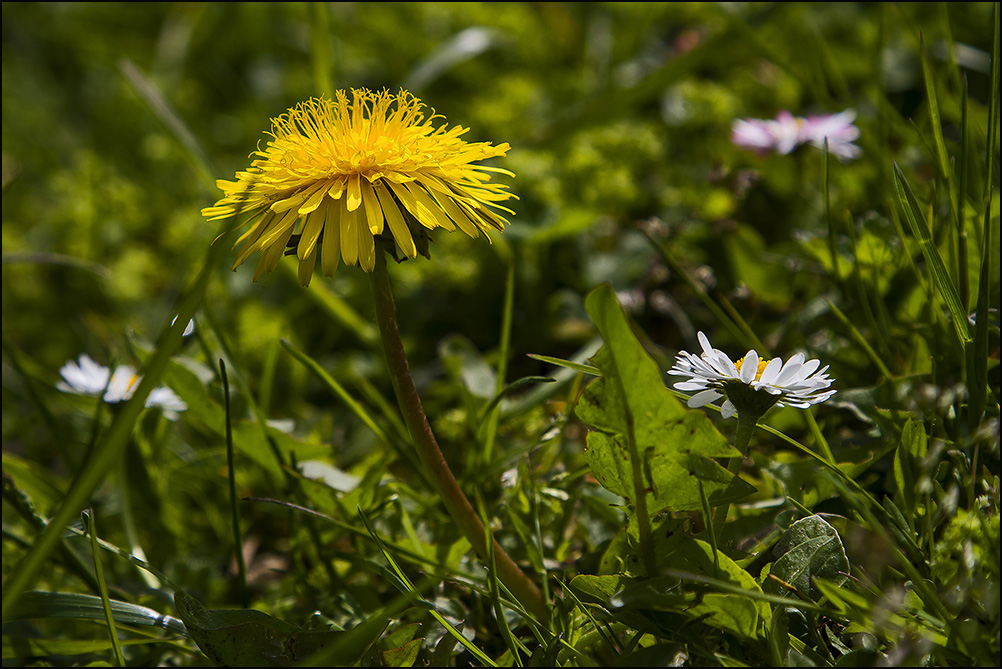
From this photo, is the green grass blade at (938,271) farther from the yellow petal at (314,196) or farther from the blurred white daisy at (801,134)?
the yellow petal at (314,196)

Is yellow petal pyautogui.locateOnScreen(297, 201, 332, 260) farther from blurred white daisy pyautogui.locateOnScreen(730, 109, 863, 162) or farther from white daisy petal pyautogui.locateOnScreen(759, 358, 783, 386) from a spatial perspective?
blurred white daisy pyautogui.locateOnScreen(730, 109, 863, 162)

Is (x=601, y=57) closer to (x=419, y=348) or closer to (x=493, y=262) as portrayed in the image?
(x=493, y=262)

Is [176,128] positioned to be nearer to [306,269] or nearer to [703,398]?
[306,269]

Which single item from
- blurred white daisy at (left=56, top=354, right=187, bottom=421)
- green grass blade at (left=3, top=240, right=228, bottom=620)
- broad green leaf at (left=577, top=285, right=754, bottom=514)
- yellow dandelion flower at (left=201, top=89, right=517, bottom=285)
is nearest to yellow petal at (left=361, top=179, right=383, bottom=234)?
yellow dandelion flower at (left=201, top=89, right=517, bottom=285)

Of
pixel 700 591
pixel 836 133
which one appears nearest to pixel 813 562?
pixel 700 591

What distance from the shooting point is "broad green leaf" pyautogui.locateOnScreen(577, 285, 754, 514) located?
1.02 m

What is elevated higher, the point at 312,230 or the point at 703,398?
the point at 312,230

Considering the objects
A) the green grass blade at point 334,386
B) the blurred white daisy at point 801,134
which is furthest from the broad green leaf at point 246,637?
the blurred white daisy at point 801,134

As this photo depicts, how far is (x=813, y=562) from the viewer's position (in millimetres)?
1103

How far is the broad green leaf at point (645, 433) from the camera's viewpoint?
102cm

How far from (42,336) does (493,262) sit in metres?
1.73

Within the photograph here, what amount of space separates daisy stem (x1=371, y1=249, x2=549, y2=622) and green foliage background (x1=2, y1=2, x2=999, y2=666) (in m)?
0.07

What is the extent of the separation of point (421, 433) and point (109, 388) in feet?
3.77

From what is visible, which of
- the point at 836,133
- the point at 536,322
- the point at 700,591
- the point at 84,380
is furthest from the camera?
the point at 536,322
